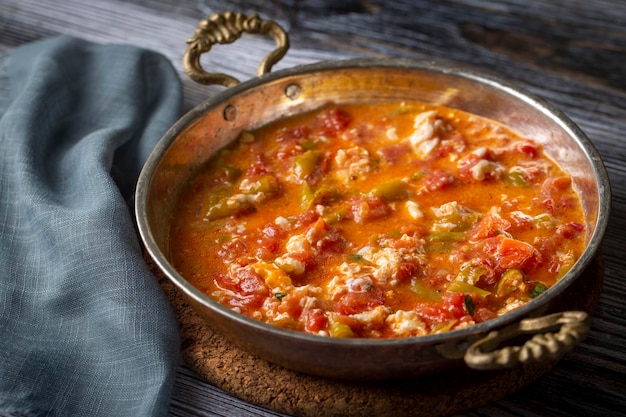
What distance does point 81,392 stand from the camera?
11.6ft

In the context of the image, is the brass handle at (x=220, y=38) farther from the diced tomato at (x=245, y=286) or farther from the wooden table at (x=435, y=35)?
the diced tomato at (x=245, y=286)

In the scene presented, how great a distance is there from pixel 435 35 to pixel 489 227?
254cm

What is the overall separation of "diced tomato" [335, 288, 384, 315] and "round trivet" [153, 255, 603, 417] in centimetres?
30

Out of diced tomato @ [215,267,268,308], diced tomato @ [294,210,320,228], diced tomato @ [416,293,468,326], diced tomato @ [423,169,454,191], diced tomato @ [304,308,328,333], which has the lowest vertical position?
diced tomato @ [215,267,268,308]

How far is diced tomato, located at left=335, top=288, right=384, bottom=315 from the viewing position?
3592 millimetres

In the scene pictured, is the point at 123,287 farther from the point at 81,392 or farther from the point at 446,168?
the point at 446,168

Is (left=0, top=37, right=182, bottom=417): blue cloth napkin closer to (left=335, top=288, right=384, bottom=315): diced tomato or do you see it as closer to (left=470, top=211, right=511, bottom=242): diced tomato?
(left=335, top=288, right=384, bottom=315): diced tomato

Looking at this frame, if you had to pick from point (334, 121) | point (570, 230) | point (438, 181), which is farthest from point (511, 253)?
point (334, 121)

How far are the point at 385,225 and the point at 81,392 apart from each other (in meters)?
1.55

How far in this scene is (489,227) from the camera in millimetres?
3961

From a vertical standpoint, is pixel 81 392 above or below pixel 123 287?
below

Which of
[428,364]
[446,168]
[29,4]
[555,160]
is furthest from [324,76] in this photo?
[29,4]

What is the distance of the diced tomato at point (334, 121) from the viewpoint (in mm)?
4781

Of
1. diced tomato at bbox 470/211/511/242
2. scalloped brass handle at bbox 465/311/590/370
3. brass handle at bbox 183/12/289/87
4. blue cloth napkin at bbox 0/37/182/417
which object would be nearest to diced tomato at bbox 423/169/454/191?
diced tomato at bbox 470/211/511/242
